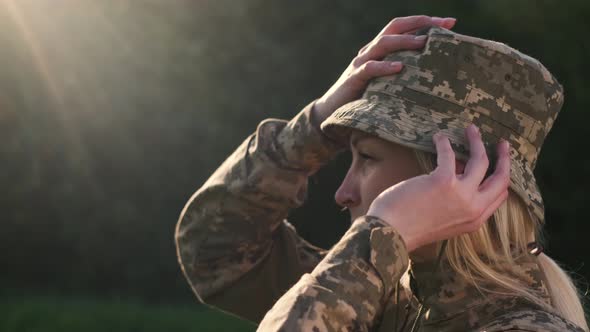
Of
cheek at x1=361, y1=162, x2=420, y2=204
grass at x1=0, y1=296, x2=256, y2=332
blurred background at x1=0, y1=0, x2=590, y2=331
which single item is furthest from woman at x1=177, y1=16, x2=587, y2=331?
blurred background at x1=0, y1=0, x2=590, y2=331

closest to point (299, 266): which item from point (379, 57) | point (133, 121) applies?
point (379, 57)

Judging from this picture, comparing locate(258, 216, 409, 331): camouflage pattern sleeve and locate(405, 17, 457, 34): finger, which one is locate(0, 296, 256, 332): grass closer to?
locate(405, 17, 457, 34): finger

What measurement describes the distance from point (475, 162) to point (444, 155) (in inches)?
3.5

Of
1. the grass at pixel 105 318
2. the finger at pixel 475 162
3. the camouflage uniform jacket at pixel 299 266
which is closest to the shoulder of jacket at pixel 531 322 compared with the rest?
the camouflage uniform jacket at pixel 299 266

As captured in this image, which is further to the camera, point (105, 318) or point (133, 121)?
point (133, 121)

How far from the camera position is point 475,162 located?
2535 millimetres

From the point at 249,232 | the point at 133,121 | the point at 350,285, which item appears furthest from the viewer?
the point at 133,121

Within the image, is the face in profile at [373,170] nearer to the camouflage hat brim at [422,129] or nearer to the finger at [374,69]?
the camouflage hat brim at [422,129]

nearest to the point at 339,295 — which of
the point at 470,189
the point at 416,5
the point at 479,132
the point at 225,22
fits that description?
the point at 470,189

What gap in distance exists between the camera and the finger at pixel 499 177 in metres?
2.53

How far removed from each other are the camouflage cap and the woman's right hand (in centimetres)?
6

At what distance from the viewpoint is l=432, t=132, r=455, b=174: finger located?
249 centimetres

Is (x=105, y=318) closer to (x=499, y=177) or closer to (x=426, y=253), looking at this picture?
(x=426, y=253)

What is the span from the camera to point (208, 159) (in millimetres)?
10344
